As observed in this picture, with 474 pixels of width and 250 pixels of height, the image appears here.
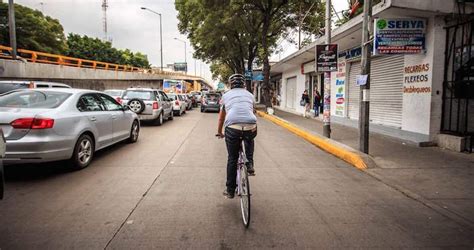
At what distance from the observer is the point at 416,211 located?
4906mm

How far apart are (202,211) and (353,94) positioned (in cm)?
1390

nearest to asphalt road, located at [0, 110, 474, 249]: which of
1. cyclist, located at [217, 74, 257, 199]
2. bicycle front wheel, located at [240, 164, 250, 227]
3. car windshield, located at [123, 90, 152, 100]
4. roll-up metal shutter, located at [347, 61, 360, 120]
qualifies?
bicycle front wheel, located at [240, 164, 250, 227]

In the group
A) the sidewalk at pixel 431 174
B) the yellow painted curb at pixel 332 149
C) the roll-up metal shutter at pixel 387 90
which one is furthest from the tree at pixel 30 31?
the sidewalk at pixel 431 174

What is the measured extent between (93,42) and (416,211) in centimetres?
6733

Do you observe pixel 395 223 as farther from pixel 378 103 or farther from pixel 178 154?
pixel 378 103

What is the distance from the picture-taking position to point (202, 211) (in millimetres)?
4742

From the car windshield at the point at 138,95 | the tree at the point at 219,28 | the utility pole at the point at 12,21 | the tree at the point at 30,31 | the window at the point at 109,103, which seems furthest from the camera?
the tree at the point at 30,31

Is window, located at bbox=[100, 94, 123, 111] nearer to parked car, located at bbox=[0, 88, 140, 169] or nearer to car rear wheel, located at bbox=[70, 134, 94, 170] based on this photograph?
parked car, located at bbox=[0, 88, 140, 169]

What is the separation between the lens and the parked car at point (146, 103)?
1491cm

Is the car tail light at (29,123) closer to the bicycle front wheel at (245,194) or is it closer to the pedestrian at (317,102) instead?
the bicycle front wheel at (245,194)

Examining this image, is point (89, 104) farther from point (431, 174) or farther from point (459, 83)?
point (459, 83)

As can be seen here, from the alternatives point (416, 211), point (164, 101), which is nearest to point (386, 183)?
point (416, 211)

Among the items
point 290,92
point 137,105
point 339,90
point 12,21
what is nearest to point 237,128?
point 137,105

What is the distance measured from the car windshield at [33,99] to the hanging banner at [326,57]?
26.5ft
